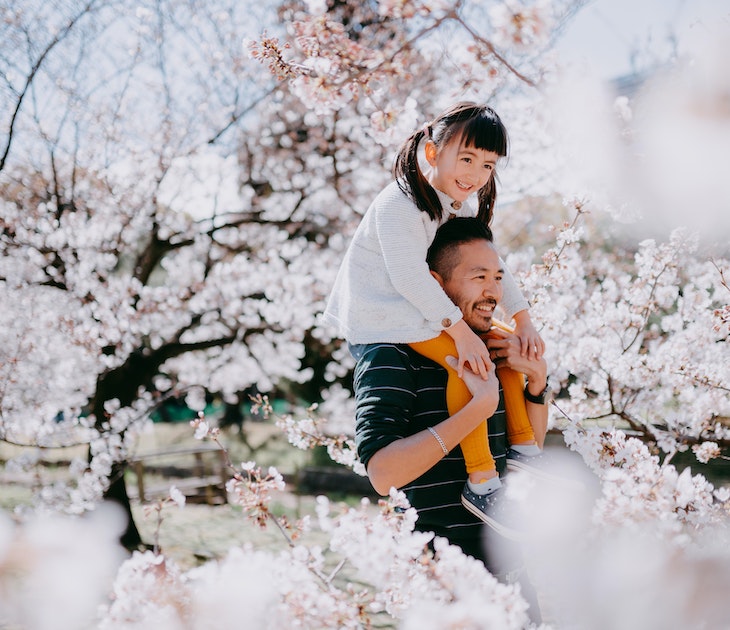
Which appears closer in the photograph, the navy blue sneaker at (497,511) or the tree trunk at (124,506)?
the navy blue sneaker at (497,511)

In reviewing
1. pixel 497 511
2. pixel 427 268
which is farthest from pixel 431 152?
pixel 497 511

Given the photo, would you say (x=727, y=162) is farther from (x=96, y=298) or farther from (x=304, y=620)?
(x=96, y=298)

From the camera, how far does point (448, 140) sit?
162 cm

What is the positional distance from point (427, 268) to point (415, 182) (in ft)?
0.84

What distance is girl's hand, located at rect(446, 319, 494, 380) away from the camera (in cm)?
145

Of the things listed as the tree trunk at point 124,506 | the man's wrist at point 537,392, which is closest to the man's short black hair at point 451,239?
the man's wrist at point 537,392

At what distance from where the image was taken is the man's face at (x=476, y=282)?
61.6 inches

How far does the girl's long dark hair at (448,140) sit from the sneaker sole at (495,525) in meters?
0.73

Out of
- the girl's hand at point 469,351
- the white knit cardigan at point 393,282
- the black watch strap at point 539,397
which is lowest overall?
the black watch strap at point 539,397

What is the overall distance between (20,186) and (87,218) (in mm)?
641

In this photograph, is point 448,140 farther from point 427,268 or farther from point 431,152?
point 427,268

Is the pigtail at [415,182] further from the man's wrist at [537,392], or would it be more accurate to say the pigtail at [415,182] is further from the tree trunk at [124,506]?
the tree trunk at [124,506]

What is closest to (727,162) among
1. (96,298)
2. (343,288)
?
Answer: (343,288)

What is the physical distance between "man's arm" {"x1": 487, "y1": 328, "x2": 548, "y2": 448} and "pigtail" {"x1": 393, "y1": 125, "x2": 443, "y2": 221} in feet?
1.22
